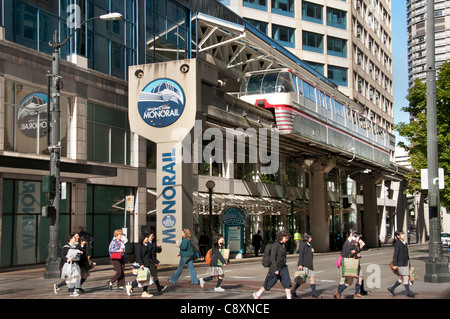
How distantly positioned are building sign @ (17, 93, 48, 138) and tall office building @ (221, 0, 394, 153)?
4417 centimetres

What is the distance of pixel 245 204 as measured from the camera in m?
39.1

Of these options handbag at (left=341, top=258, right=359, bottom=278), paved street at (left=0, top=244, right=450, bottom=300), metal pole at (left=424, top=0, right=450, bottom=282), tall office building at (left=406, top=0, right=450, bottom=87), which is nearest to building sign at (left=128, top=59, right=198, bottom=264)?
paved street at (left=0, top=244, right=450, bottom=300)

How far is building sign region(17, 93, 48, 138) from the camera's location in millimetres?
24891

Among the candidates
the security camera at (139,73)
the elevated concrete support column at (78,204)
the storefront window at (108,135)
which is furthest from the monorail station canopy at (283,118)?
the elevated concrete support column at (78,204)

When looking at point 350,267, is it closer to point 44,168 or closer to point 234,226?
point 44,168

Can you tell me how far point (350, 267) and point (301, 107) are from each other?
2174cm

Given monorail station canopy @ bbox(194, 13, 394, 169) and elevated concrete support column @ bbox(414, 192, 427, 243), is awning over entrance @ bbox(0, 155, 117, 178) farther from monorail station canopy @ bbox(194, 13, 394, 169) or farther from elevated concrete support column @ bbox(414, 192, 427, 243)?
elevated concrete support column @ bbox(414, 192, 427, 243)

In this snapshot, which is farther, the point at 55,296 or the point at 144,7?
the point at 144,7
